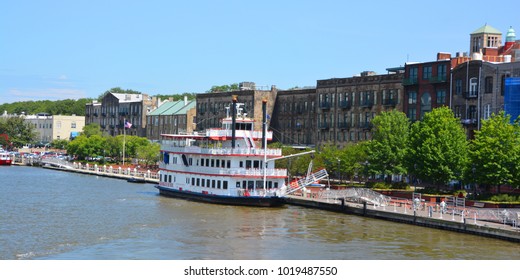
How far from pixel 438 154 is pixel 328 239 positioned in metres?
23.3

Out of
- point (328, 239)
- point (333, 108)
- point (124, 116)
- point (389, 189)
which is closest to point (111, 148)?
point (124, 116)

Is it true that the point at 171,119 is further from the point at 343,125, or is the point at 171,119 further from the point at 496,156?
the point at 496,156

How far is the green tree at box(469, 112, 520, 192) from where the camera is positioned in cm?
6625

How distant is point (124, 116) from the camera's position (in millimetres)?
176000

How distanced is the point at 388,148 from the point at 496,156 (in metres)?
16.7

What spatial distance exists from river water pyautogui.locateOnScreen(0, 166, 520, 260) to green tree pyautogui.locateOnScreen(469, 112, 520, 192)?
10.3 metres

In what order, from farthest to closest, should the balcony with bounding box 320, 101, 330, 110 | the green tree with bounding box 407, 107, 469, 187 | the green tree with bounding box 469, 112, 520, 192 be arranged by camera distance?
the balcony with bounding box 320, 101, 330, 110 → the green tree with bounding box 407, 107, 469, 187 → the green tree with bounding box 469, 112, 520, 192

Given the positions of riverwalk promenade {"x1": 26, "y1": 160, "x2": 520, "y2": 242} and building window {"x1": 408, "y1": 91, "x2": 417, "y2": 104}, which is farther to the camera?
building window {"x1": 408, "y1": 91, "x2": 417, "y2": 104}

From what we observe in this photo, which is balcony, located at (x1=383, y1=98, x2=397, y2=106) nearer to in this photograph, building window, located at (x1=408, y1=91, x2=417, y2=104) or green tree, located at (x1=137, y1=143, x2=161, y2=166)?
building window, located at (x1=408, y1=91, x2=417, y2=104)

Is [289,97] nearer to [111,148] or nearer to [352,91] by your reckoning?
[352,91]

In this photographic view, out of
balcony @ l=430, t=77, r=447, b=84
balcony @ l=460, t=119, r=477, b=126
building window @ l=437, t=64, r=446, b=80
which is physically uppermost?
building window @ l=437, t=64, r=446, b=80

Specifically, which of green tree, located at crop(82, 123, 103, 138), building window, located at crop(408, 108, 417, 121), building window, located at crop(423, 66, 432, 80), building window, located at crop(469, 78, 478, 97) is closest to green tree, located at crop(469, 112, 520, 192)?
building window, located at crop(469, 78, 478, 97)

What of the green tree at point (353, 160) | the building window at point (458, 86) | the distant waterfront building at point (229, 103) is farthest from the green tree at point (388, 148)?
the distant waterfront building at point (229, 103)

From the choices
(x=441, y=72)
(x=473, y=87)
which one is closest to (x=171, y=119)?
(x=441, y=72)
